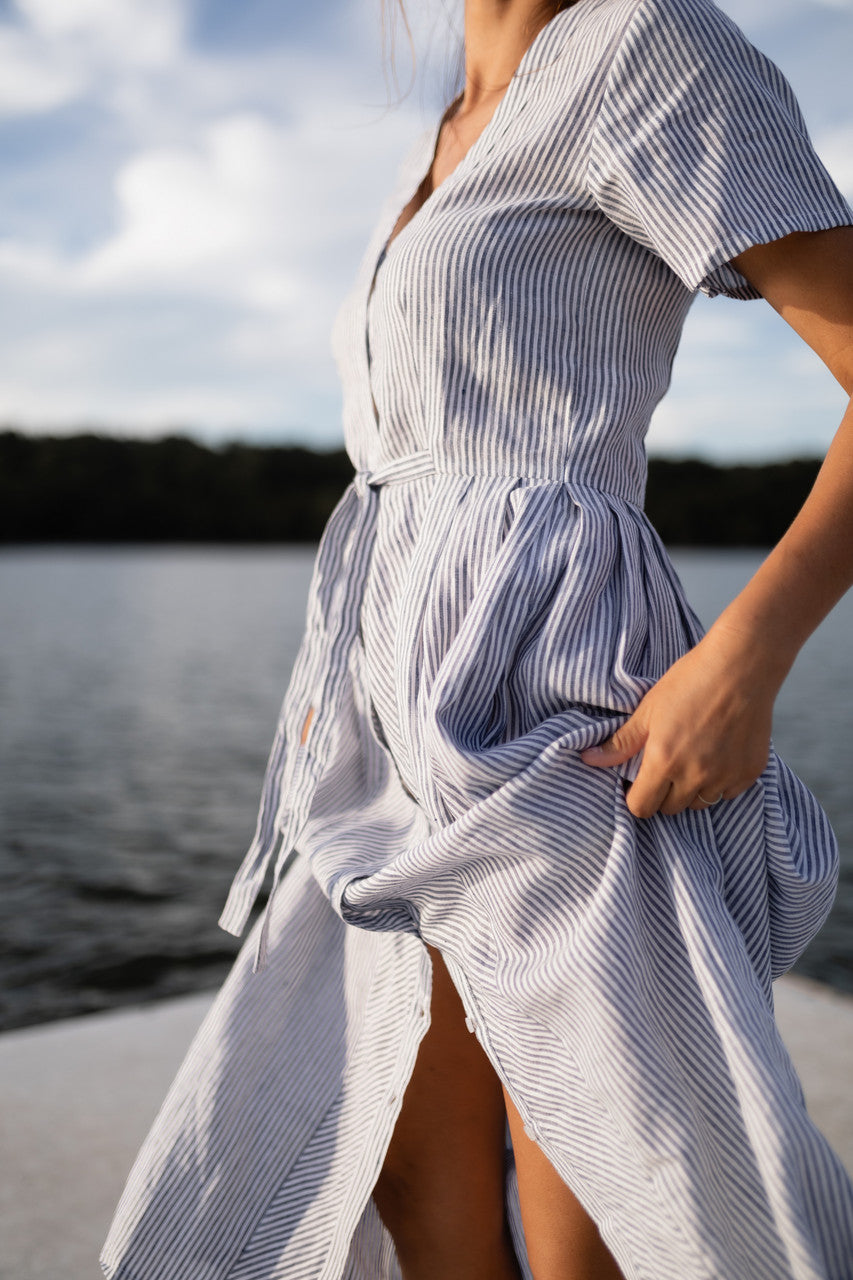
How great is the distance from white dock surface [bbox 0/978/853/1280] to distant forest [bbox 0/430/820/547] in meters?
34.4

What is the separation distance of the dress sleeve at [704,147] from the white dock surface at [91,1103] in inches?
63.1

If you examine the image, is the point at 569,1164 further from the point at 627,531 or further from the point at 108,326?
the point at 108,326

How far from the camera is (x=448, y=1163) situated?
98 cm

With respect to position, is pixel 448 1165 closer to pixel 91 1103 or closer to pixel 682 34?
pixel 682 34

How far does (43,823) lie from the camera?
803cm

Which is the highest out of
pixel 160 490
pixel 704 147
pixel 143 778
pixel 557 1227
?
pixel 704 147

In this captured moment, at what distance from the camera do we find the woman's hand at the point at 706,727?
67 cm

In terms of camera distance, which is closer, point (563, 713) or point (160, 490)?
point (563, 713)

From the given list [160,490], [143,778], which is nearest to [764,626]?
[143,778]

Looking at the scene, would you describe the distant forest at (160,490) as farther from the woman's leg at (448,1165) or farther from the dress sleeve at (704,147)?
the dress sleeve at (704,147)

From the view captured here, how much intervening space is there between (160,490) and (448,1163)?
41.0 metres

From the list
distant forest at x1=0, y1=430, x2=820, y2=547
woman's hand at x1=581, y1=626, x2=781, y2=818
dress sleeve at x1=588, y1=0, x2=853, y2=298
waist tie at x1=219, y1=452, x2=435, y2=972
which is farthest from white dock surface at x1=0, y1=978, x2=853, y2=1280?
distant forest at x1=0, y1=430, x2=820, y2=547

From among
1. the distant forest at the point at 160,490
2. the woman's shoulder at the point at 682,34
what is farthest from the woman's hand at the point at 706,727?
the distant forest at the point at 160,490

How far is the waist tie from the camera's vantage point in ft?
3.18
